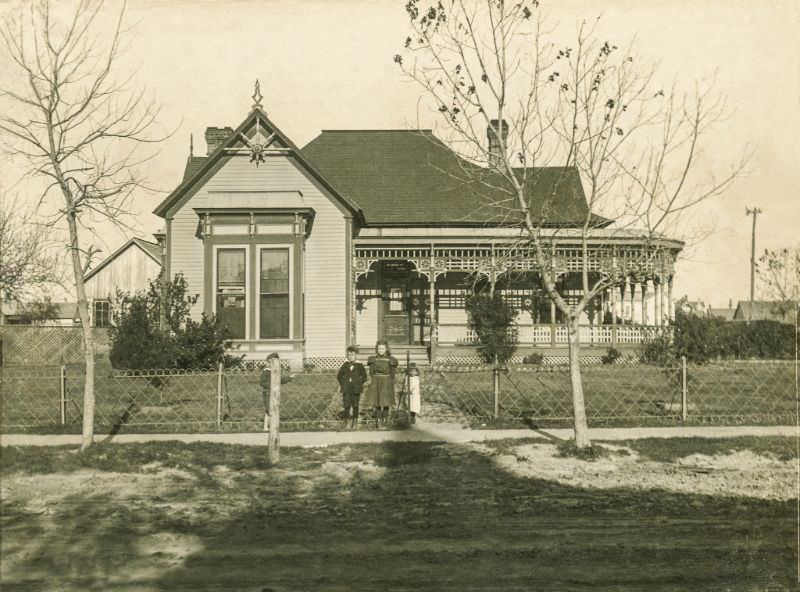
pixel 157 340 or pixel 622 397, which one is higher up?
pixel 157 340

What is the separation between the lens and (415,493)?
8.01m

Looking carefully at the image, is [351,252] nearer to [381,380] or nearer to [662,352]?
[662,352]

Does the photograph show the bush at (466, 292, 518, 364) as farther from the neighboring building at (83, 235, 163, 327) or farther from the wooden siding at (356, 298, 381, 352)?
the neighboring building at (83, 235, 163, 327)

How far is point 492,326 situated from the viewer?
22.0 m

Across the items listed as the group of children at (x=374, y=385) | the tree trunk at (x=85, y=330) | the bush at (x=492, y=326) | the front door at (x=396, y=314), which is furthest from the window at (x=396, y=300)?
the tree trunk at (x=85, y=330)

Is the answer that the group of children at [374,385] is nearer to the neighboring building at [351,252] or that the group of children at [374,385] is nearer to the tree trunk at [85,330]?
the tree trunk at [85,330]

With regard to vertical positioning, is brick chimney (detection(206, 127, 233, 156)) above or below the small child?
above

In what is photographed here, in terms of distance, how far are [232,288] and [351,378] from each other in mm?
9332

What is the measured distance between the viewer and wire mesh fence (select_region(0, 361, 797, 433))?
12.4m

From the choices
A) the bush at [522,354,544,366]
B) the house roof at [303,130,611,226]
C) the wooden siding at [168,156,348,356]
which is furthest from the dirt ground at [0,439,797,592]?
the house roof at [303,130,611,226]

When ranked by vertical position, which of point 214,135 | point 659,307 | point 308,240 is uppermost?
point 214,135

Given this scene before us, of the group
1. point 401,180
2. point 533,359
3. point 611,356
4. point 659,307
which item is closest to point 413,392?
point 533,359

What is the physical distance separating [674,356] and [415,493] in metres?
9.68

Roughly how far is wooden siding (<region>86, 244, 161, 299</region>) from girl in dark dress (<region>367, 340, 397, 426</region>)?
30.1 meters
